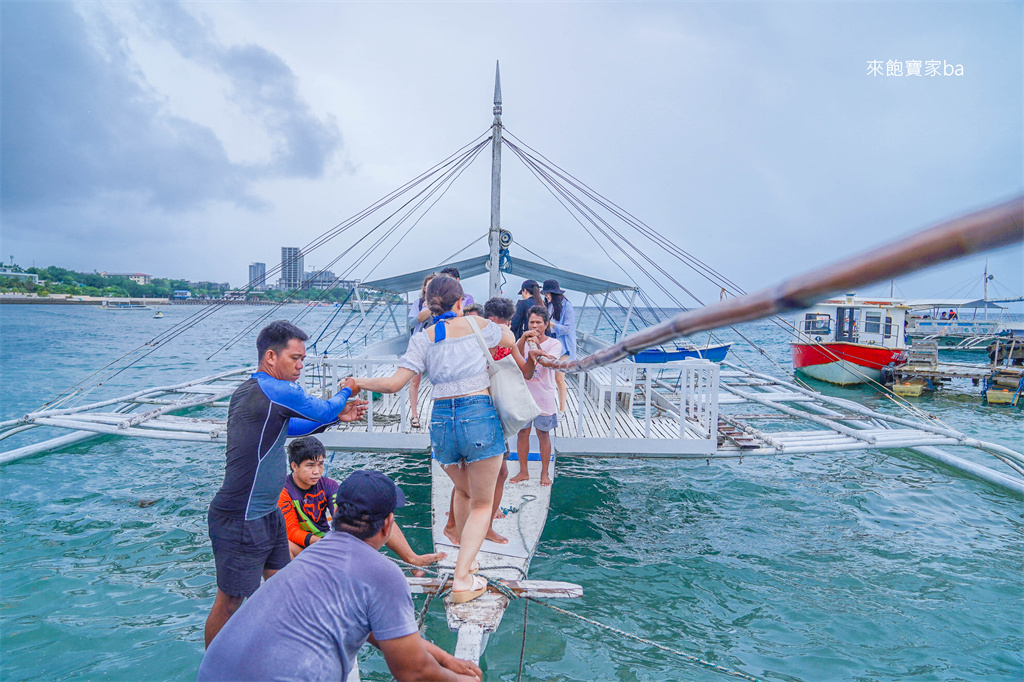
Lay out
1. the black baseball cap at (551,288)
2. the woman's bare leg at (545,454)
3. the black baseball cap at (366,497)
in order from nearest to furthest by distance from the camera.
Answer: the black baseball cap at (366,497) → the woman's bare leg at (545,454) → the black baseball cap at (551,288)

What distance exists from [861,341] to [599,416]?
75.1ft

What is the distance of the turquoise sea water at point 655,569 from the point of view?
4414 mm

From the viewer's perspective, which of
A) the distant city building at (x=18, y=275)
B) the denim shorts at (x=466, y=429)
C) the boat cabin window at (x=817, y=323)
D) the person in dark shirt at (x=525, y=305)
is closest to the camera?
the denim shorts at (x=466, y=429)

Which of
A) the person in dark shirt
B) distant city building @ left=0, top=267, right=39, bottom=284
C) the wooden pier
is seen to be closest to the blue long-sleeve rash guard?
the person in dark shirt

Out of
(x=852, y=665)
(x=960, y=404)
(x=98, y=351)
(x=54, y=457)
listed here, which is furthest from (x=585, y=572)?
(x=98, y=351)

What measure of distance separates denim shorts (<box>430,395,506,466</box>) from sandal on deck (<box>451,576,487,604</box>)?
0.87 m

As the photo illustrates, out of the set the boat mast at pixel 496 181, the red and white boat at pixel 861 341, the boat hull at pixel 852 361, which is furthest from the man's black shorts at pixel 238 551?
the boat hull at pixel 852 361

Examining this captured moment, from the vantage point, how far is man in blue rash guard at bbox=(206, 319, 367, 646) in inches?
119

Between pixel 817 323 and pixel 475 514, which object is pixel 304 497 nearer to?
pixel 475 514

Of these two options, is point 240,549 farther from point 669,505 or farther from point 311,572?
point 669,505

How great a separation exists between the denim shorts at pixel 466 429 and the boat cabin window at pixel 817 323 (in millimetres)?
28779

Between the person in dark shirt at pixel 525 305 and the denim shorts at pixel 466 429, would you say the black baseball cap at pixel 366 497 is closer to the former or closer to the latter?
the denim shorts at pixel 466 429

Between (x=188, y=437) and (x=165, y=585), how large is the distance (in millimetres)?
2427

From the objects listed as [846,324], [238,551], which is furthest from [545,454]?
[846,324]
